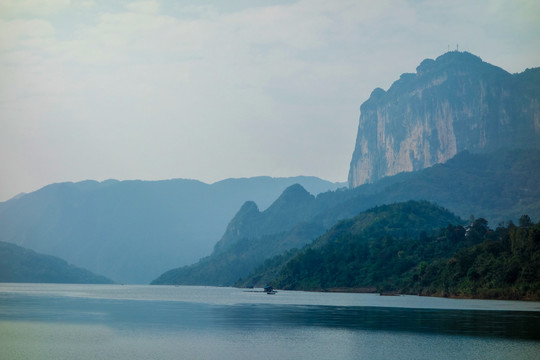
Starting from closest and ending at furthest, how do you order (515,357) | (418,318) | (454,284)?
(515,357) → (418,318) → (454,284)

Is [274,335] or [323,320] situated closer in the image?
[274,335]

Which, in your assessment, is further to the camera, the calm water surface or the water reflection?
the water reflection

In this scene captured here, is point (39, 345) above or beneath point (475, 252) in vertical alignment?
beneath

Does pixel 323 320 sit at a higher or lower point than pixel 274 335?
higher

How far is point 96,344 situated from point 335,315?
47.6 meters

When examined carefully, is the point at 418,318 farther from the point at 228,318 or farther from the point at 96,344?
the point at 96,344

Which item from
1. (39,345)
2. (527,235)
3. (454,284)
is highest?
(527,235)

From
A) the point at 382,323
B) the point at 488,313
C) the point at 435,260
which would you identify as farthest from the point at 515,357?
the point at 435,260

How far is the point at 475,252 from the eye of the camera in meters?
169

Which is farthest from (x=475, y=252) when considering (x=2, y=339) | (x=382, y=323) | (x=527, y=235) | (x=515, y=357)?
(x=2, y=339)

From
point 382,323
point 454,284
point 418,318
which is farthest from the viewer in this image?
point 454,284

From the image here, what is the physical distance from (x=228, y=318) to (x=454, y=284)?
86068 millimetres

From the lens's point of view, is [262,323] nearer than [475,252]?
Yes

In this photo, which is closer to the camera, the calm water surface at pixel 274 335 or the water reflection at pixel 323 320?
the calm water surface at pixel 274 335
